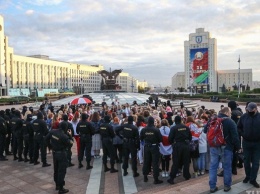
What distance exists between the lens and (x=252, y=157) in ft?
19.6

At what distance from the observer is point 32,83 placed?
123875 millimetres

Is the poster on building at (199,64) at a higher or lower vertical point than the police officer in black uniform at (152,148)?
Result: higher

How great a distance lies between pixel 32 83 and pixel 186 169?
126m

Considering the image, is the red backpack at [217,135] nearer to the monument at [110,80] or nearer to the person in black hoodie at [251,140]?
the person in black hoodie at [251,140]

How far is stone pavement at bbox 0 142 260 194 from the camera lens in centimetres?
607

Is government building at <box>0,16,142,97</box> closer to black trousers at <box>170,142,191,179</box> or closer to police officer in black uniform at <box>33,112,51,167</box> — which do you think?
police officer in black uniform at <box>33,112,51,167</box>

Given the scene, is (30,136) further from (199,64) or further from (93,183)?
(199,64)

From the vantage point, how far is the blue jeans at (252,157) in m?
5.84

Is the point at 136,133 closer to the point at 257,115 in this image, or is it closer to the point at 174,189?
the point at 174,189

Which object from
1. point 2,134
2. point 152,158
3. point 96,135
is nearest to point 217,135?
point 152,158

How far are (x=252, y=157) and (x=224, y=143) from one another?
0.86 meters

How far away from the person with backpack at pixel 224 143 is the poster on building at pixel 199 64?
112803 mm

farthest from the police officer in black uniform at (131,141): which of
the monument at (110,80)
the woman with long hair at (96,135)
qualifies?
the monument at (110,80)

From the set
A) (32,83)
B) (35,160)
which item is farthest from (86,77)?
(35,160)
